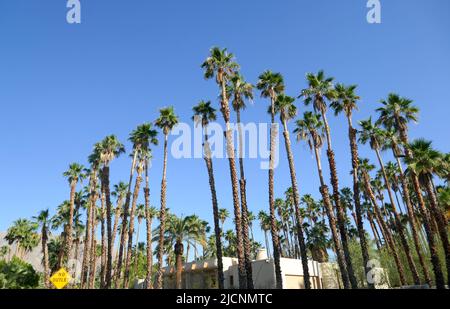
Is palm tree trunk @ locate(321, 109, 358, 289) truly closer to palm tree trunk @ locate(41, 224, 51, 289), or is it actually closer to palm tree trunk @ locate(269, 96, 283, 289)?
palm tree trunk @ locate(269, 96, 283, 289)

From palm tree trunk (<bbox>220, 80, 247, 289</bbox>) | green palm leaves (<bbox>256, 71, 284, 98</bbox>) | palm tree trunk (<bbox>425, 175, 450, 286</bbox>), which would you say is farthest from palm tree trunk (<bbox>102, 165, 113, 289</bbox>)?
palm tree trunk (<bbox>425, 175, 450, 286</bbox>)

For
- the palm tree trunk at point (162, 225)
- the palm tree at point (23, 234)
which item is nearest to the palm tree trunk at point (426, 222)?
the palm tree trunk at point (162, 225)

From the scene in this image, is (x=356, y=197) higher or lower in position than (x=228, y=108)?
lower

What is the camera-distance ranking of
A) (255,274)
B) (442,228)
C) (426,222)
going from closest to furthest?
(442,228) < (426,222) < (255,274)

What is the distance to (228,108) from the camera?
34250 millimetres

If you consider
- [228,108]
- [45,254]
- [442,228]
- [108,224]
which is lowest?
[442,228]

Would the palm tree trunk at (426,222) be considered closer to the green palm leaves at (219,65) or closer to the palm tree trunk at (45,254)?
the green palm leaves at (219,65)

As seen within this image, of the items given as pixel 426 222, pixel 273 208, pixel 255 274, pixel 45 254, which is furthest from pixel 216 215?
pixel 45 254

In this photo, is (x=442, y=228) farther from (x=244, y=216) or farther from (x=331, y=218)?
(x=244, y=216)

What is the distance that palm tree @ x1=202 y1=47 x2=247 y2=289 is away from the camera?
97.7ft

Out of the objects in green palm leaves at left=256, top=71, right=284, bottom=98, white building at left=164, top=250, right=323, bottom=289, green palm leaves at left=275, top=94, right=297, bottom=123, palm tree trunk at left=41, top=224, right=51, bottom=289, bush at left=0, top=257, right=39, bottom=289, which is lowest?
bush at left=0, top=257, right=39, bottom=289

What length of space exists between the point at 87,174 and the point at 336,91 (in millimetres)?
37044

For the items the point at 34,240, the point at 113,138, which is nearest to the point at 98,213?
the point at 34,240
